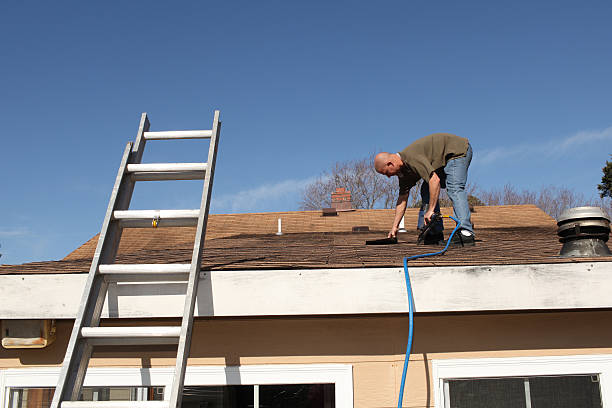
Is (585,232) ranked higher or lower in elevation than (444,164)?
lower

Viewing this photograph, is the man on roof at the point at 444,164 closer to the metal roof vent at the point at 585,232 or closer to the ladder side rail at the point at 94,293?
Answer: the metal roof vent at the point at 585,232

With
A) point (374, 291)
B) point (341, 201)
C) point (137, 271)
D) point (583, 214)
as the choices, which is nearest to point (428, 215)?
point (583, 214)

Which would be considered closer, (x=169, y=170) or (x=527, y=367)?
(x=169, y=170)

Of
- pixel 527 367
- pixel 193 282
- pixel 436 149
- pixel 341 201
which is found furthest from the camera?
pixel 341 201

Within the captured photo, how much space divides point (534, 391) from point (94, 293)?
265 cm

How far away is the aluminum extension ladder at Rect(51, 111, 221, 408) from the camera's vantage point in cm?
218

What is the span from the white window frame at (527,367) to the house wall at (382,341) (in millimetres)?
35

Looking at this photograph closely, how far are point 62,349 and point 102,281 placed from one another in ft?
3.02

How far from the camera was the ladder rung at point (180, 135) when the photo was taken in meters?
3.11

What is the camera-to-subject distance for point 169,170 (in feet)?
9.47

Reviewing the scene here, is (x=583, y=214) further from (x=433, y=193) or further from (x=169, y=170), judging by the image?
(x=169, y=170)

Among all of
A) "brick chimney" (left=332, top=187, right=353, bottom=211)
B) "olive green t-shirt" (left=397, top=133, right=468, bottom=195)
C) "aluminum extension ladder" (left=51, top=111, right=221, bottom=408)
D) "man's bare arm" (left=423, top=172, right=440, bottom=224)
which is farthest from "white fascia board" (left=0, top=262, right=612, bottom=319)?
"brick chimney" (left=332, top=187, right=353, bottom=211)

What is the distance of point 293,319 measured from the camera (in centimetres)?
306

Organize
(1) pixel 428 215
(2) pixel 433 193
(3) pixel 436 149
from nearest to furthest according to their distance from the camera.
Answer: (2) pixel 433 193
(1) pixel 428 215
(3) pixel 436 149
